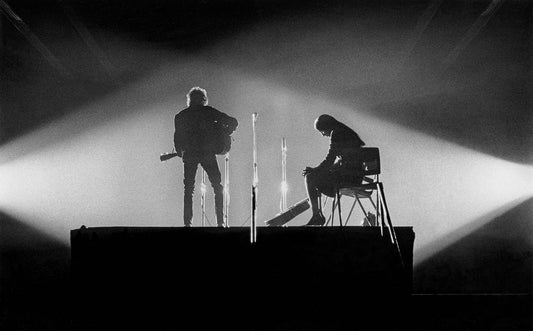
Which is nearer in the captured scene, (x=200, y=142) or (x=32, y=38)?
(x=200, y=142)

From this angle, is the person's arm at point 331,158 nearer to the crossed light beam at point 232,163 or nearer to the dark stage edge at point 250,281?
the dark stage edge at point 250,281

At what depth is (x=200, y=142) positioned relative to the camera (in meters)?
5.63

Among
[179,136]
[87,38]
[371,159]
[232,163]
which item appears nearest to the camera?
[371,159]

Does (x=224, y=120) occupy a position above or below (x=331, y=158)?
above

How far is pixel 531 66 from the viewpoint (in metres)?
7.98

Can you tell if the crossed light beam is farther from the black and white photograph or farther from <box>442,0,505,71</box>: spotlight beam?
<box>442,0,505,71</box>: spotlight beam

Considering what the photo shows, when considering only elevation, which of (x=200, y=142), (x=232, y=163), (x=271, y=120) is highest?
(x=271, y=120)

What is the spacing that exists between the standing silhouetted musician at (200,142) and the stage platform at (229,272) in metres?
1.07

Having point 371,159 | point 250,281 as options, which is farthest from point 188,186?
point 371,159

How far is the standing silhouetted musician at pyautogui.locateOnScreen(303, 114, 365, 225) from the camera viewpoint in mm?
5230

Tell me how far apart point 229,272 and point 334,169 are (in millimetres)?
1505

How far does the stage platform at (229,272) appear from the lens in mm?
4422

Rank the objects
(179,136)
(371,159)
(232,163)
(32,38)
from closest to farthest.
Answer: (371,159) → (179,136) → (32,38) → (232,163)

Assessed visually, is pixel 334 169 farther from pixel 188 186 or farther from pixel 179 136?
pixel 179 136
